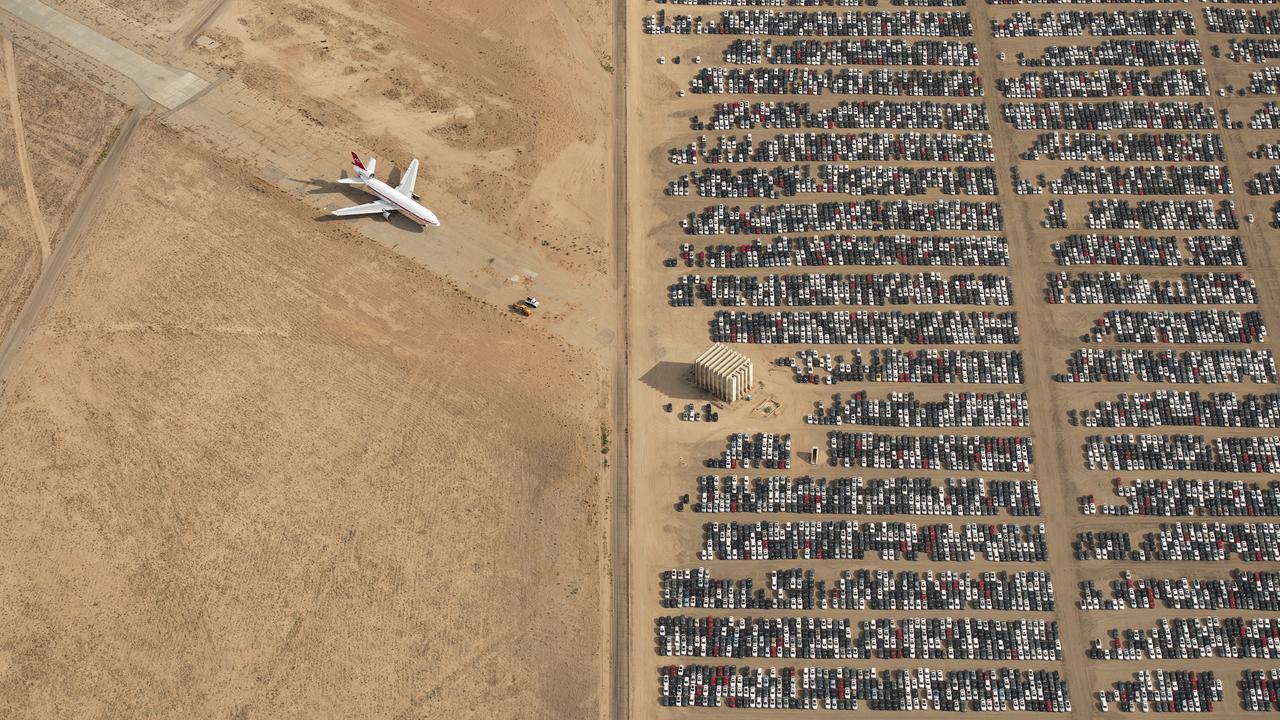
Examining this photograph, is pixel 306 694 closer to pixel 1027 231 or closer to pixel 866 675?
pixel 866 675

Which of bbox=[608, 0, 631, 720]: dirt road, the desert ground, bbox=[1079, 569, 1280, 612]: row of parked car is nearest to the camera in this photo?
bbox=[608, 0, 631, 720]: dirt road

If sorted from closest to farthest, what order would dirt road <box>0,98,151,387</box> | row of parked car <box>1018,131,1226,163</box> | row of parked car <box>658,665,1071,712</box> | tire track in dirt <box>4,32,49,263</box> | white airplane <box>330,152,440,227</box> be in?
row of parked car <box>658,665,1071,712</box>, dirt road <box>0,98,151,387</box>, white airplane <box>330,152,440,227</box>, tire track in dirt <box>4,32,49,263</box>, row of parked car <box>1018,131,1226,163</box>

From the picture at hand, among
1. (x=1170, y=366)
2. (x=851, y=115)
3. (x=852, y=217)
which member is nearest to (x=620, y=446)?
(x=852, y=217)

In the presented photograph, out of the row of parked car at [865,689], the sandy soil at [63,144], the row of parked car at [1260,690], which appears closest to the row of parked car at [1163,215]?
the row of parked car at [1260,690]

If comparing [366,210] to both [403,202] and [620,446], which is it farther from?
[620,446]

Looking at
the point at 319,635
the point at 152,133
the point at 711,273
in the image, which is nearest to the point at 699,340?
the point at 711,273

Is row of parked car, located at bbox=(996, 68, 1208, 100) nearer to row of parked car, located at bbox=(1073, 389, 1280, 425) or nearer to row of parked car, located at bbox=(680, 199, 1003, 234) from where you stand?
row of parked car, located at bbox=(680, 199, 1003, 234)

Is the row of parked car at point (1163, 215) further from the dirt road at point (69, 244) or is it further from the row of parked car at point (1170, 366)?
the dirt road at point (69, 244)

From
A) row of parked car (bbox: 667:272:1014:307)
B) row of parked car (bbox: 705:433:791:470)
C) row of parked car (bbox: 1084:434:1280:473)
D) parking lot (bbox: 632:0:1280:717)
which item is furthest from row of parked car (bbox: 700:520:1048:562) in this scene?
row of parked car (bbox: 667:272:1014:307)
